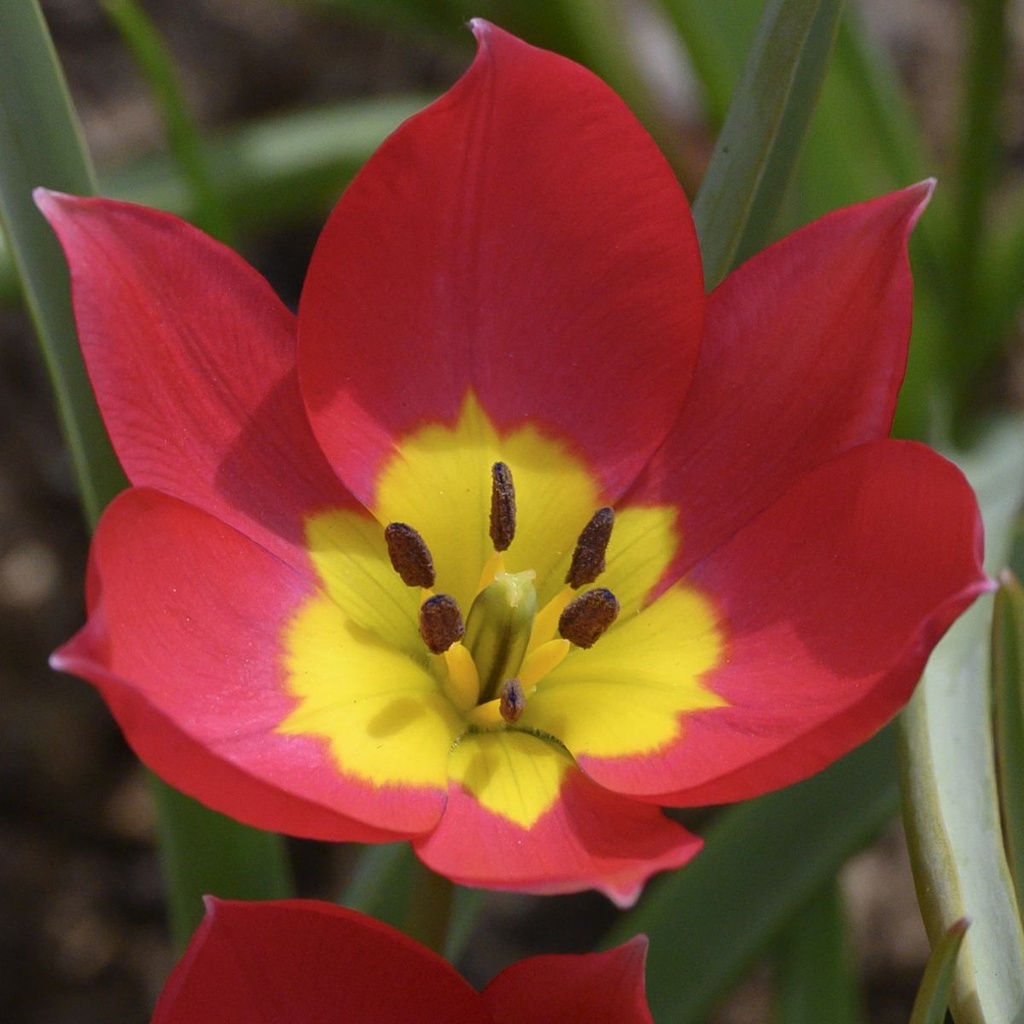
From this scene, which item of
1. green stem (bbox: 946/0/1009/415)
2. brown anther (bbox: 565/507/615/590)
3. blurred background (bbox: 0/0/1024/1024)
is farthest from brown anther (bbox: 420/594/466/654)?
green stem (bbox: 946/0/1009/415)

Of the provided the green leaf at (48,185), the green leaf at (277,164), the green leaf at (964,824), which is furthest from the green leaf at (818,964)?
the green leaf at (277,164)

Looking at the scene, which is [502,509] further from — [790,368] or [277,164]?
[277,164]

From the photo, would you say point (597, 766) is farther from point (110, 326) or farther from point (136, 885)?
point (136, 885)

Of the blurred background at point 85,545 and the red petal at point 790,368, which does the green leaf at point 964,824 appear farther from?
the blurred background at point 85,545

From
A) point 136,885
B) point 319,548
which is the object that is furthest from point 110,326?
point 136,885

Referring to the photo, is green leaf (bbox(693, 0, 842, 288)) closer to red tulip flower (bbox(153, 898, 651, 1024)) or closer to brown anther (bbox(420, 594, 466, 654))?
brown anther (bbox(420, 594, 466, 654))

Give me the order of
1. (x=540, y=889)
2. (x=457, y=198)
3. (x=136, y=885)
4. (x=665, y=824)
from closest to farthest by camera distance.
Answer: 1. (x=540, y=889)
2. (x=665, y=824)
3. (x=457, y=198)
4. (x=136, y=885)
